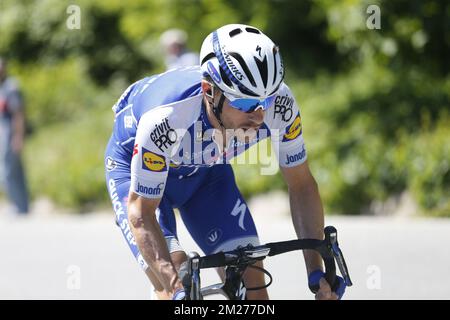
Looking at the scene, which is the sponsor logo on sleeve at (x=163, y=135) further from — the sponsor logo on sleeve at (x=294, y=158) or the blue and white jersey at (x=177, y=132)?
the sponsor logo on sleeve at (x=294, y=158)

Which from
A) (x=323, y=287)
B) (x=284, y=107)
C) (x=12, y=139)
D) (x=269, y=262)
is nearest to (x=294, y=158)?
(x=284, y=107)

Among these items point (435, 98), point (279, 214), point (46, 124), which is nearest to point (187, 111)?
point (279, 214)

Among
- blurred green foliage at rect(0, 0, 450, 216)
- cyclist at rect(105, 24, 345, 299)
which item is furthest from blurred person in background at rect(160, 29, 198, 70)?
cyclist at rect(105, 24, 345, 299)

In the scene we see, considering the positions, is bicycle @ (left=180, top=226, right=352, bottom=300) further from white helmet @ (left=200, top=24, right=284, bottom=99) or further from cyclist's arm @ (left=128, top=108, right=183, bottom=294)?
white helmet @ (left=200, top=24, right=284, bottom=99)

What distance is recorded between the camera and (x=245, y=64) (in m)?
3.84

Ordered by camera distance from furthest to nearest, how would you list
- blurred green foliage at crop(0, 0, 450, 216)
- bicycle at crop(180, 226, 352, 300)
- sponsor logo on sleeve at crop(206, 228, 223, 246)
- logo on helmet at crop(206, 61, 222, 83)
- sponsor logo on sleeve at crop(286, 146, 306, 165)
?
blurred green foliage at crop(0, 0, 450, 216) < sponsor logo on sleeve at crop(206, 228, 223, 246) < sponsor logo on sleeve at crop(286, 146, 306, 165) < logo on helmet at crop(206, 61, 222, 83) < bicycle at crop(180, 226, 352, 300)

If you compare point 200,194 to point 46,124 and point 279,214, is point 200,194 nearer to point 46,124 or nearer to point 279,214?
point 279,214

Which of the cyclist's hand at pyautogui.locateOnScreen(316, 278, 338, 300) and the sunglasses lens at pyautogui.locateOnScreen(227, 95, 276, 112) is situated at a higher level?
the sunglasses lens at pyautogui.locateOnScreen(227, 95, 276, 112)

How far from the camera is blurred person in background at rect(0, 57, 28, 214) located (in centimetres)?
1218

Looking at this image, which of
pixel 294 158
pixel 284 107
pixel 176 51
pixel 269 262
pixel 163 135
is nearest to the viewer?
pixel 163 135

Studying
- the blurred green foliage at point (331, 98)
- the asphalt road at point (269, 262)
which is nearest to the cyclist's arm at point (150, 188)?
the asphalt road at point (269, 262)

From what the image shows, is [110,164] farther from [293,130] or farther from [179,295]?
[179,295]

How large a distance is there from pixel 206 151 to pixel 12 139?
27.6 ft

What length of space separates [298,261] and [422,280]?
1.40m
